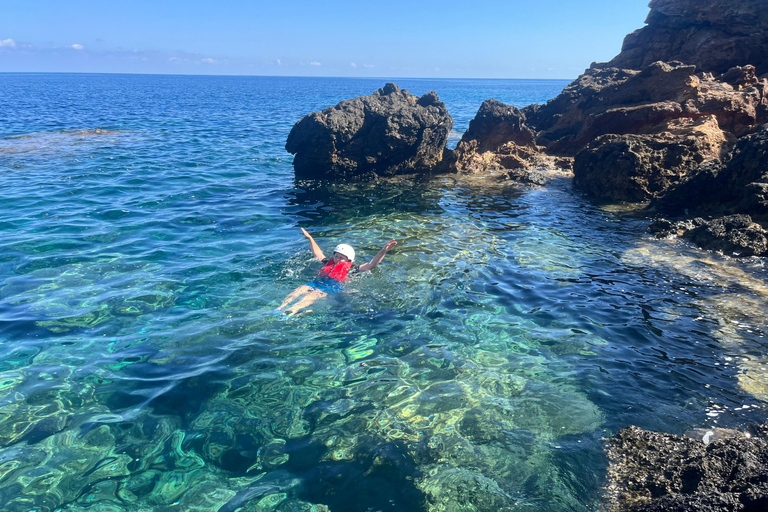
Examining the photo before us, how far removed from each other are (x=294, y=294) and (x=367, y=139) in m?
10.8

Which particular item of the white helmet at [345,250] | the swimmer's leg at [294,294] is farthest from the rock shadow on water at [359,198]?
the swimmer's leg at [294,294]

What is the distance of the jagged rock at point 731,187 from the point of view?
1078 cm

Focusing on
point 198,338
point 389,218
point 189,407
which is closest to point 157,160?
point 389,218

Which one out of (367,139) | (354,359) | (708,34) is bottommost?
(354,359)

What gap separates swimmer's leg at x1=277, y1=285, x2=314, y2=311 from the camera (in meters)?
8.18

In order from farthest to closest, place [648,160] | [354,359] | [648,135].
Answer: [648,135], [648,160], [354,359]

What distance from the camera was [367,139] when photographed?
1775 centimetres

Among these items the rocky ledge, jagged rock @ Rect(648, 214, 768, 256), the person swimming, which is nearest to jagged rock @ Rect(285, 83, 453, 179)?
the rocky ledge

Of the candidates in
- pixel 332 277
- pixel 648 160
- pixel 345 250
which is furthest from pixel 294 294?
pixel 648 160

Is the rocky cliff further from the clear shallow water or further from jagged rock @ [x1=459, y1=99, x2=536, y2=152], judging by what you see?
the clear shallow water

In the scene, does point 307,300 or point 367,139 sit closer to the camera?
point 307,300

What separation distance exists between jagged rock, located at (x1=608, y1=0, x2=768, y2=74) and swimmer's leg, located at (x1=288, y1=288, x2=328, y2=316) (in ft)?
69.3

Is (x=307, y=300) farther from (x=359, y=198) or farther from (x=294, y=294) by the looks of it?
(x=359, y=198)

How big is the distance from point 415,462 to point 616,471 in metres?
2.05
